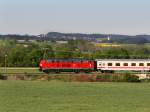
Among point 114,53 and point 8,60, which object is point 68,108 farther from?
point 114,53

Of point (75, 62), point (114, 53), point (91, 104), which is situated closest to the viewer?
point (91, 104)

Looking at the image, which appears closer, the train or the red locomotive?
the red locomotive

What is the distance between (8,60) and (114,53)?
22.7 metres

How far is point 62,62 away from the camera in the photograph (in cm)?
7988

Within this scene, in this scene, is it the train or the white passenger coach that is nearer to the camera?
the train

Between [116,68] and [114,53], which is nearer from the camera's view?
[116,68]

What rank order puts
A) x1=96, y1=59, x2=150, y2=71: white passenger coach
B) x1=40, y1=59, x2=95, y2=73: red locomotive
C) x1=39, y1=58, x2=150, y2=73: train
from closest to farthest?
x1=40, y1=59, x2=95, y2=73: red locomotive → x1=39, y1=58, x2=150, y2=73: train → x1=96, y1=59, x2=150, y2=71: white passenger coach

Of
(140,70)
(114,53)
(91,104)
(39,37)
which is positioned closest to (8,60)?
(114,53)

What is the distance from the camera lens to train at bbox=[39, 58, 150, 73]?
79.9 metres

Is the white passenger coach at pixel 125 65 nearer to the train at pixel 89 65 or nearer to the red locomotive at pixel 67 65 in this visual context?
the train at pixel 89 65

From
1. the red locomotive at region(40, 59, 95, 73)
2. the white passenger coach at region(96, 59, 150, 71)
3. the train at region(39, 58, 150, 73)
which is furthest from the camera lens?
the white passenger coach at region(96, 59, 150, 71)

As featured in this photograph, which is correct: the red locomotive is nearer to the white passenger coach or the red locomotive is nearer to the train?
the train

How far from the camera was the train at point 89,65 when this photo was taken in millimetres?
79875

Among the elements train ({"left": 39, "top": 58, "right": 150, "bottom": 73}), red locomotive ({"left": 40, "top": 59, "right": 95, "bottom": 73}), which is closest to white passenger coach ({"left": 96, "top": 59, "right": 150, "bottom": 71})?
train ({"left": 39, "top": 58, "right": 150, "bottom": 73})
